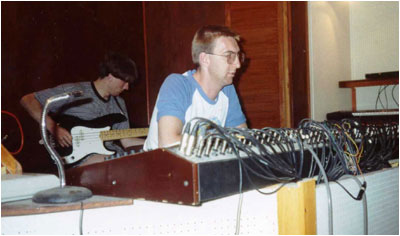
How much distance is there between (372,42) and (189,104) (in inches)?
139

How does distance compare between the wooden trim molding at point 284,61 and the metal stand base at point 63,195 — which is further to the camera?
the wooden trim molding at point 284,61

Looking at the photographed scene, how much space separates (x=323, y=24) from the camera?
411 cm

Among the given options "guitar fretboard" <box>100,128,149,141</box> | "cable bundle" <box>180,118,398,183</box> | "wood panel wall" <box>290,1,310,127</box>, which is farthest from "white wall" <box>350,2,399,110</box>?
"cable bundle" <box>180,118,398,183</box>

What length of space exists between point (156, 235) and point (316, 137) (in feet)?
1.86

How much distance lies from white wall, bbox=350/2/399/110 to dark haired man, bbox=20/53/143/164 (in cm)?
282

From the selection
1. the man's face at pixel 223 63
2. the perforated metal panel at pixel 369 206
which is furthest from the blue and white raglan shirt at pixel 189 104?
the perforated metal panel at pixel 369 206

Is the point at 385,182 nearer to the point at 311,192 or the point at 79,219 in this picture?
the point at 311,192

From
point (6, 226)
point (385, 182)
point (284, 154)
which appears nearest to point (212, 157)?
point (284, 154)

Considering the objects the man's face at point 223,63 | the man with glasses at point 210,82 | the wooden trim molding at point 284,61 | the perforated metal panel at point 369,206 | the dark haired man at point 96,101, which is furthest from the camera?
the wooden trim molding at point 284,61

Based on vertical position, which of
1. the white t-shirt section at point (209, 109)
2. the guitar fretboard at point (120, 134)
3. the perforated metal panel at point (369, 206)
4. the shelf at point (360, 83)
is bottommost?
the perforated metal panel at point (369, 206)

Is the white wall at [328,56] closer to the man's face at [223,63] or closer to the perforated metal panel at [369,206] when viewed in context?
the man's face at [223,63]

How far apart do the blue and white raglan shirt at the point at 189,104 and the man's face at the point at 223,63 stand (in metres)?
0.11

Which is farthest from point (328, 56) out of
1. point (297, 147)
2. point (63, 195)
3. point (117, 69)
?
point (63, 195)

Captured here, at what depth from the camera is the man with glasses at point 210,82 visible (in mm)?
1814
